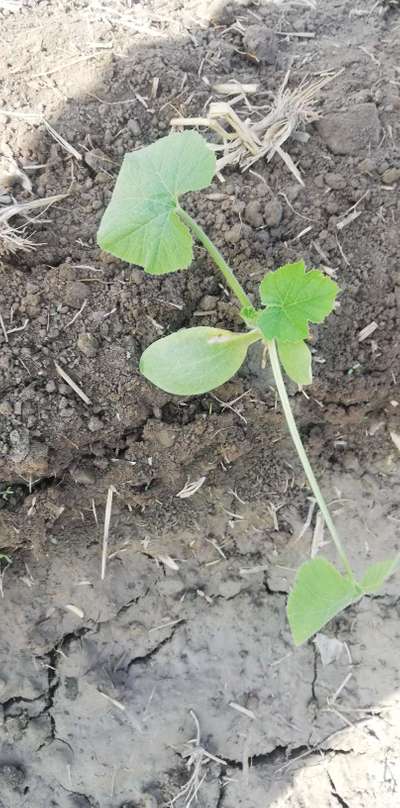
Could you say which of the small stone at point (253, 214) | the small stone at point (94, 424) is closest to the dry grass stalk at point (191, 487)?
the small stone at point (94, 424)

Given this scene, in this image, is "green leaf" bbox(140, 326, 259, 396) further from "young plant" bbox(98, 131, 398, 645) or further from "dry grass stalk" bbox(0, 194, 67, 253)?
"dry grass stalk" bbox(0, 194, 67, 253)

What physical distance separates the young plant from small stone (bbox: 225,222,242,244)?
159mm

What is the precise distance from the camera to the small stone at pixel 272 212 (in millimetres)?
1702

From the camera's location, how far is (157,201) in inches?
58.6

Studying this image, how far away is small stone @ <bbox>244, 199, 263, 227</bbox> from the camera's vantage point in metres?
1.70

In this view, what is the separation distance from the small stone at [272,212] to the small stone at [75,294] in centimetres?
47

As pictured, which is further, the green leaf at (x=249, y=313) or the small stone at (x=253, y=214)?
the small stone at (x=253, y=214)

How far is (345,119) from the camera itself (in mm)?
1753

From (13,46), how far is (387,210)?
3.37 ft

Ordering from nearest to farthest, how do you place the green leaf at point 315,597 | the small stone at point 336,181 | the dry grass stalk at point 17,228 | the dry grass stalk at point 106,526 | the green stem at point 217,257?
the green leaf at point 315,597
the green stem at point 217,257
the dry grass stalk at point 17,228
the small stone at point 336,181
the dry grass stalk at point 106,526

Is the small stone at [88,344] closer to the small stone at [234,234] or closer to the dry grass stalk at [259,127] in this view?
the small stone at [234,234]

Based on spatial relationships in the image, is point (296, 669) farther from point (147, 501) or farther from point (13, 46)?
point (13, 46)

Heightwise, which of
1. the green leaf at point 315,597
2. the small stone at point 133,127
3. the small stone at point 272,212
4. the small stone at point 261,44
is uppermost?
the small stone at point 261,44

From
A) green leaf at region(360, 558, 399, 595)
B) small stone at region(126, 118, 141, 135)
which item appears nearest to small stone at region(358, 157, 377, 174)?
small stone at region(126, 118, 141, 135)
